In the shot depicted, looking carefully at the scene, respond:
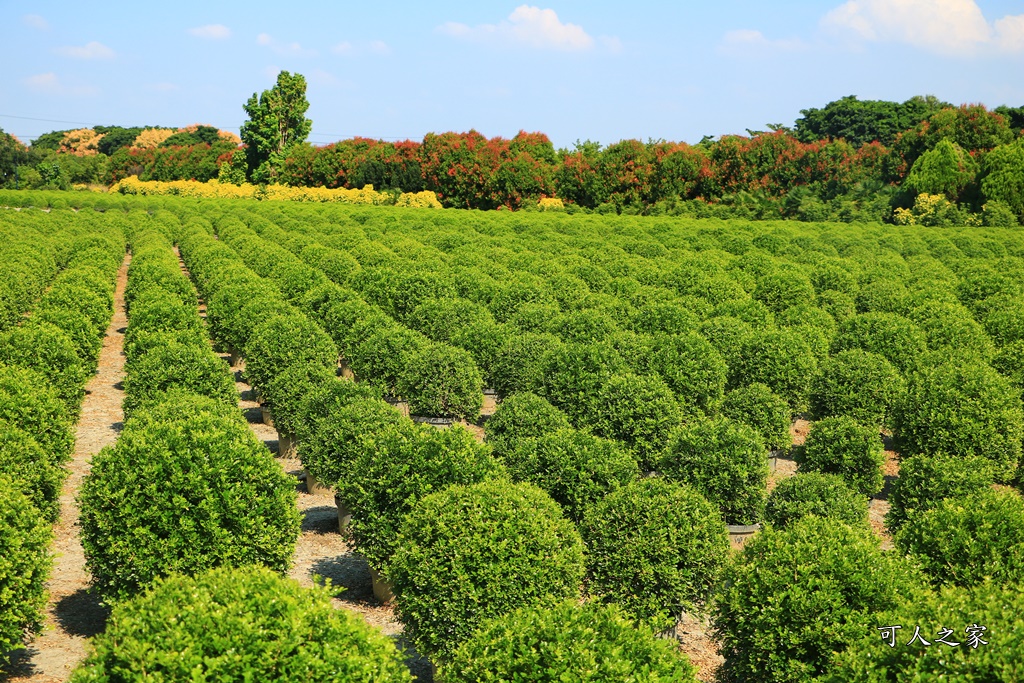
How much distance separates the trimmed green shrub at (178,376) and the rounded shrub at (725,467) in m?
6.87

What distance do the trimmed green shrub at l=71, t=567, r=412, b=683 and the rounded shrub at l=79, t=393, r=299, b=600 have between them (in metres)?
1.96

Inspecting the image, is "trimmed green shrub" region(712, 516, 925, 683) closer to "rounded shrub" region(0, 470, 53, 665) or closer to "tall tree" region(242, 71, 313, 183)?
"rounded shrub" region(0, 470, 53, 665)

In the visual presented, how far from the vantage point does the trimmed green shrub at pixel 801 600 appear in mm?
6859

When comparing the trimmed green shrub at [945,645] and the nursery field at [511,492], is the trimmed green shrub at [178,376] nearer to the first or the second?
the nursery field at [511,492]

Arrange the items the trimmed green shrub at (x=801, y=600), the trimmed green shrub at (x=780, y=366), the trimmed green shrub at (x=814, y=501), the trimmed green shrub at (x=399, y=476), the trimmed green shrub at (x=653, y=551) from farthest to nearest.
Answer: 1. the trimmed green shrub at (x=780, y=366)
2. the trimmed green shrub at (x=814, y=501)
3. the trimmed green shrub at (x=399, y=476)
4. the trimmed green shrub at (x=653, y=551)
5. the trimmed green shrub at (x=801, y=600)

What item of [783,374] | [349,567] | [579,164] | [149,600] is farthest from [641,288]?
[579,164]

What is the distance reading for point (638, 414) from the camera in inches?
499

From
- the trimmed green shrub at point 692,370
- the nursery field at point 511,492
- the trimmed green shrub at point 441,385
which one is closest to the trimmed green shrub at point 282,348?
the nursery field at point 511,492

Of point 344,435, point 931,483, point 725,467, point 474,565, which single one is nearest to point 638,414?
point 725,467

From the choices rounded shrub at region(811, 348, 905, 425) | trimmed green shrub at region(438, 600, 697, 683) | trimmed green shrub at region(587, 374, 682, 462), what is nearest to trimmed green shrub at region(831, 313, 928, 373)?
rounded shrub at region(811, 348, 905, 425)

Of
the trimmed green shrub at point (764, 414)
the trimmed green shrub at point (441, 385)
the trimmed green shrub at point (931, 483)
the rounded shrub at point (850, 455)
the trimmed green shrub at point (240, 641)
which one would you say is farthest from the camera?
the trimmed green shrub at point (441, 385)

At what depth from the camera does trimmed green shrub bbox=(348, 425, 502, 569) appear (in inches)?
355

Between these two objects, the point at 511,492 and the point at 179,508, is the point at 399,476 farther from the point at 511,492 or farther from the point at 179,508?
the point at 179,508

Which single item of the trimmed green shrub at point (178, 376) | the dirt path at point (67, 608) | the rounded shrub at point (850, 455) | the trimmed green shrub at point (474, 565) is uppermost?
the trimmed green shrub at point (178, 376)
